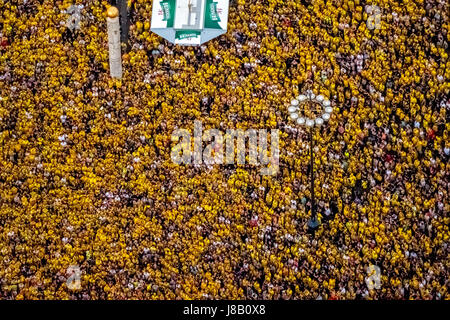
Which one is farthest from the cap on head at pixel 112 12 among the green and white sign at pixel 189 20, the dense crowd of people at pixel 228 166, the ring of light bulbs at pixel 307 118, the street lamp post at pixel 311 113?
the ring of light bulbs at pixel 307 118

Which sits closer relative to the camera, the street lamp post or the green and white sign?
the street lamp post

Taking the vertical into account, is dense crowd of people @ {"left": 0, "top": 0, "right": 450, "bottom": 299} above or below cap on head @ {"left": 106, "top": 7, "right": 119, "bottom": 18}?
below

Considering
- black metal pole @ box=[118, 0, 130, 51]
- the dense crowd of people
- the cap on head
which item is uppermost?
the cap on head

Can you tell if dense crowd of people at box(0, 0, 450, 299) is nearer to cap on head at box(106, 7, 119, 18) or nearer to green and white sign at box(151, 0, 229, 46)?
green and white sign at box(151, 0, 229, 46)

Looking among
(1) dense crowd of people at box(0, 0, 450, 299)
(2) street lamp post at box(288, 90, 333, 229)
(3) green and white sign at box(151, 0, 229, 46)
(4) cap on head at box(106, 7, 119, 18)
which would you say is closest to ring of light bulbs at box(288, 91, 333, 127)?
(2) street lamp post at box(288, 90, 333, 229)

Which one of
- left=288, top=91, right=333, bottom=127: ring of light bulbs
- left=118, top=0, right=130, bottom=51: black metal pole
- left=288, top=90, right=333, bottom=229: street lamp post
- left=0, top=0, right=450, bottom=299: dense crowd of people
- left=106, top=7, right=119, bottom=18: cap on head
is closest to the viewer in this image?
left=288, top=91, right=333, bottom=127: ring of light bulbs

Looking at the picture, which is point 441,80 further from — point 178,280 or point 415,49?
point 178,280
